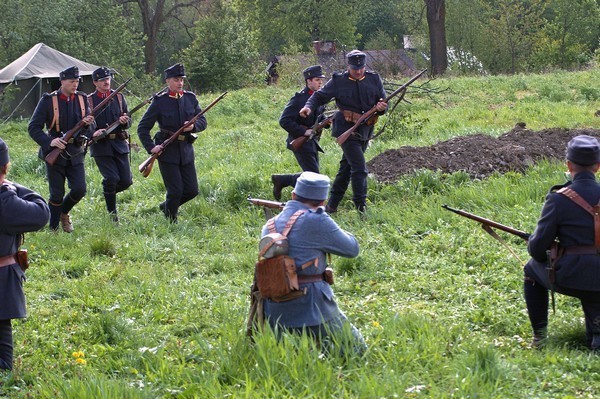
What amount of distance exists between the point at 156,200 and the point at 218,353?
7.55 m

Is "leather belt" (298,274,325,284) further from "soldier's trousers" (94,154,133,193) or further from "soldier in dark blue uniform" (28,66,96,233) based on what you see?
"soldier's trousers" (94,154,133,193)

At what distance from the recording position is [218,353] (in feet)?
19.0

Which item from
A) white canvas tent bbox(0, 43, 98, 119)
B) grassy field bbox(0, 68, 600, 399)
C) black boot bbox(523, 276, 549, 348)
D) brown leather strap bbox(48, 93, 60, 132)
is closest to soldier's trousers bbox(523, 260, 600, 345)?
black boot bbox(523, 276, 549, 348)

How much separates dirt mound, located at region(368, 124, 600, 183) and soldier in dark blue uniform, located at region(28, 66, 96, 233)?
4.01 m

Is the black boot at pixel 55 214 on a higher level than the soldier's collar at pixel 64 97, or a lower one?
lower

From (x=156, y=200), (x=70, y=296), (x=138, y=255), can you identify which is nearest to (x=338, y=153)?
(x=156, y=200)

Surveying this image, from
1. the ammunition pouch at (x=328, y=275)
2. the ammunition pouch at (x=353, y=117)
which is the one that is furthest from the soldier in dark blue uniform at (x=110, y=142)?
the ammunition pouch at (x=328, y=275)

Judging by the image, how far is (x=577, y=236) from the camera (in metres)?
5.80

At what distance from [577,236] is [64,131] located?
7272mm

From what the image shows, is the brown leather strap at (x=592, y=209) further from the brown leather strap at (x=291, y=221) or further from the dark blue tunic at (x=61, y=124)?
the dark blue tunic at (x=61, y=124)

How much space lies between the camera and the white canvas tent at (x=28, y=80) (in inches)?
1091

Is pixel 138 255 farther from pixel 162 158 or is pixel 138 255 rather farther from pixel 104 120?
pixel 104 120

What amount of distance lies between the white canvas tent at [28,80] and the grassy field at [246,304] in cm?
1440

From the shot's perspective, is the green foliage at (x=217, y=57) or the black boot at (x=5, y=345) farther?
the green foliage at (x=217, y=57)
